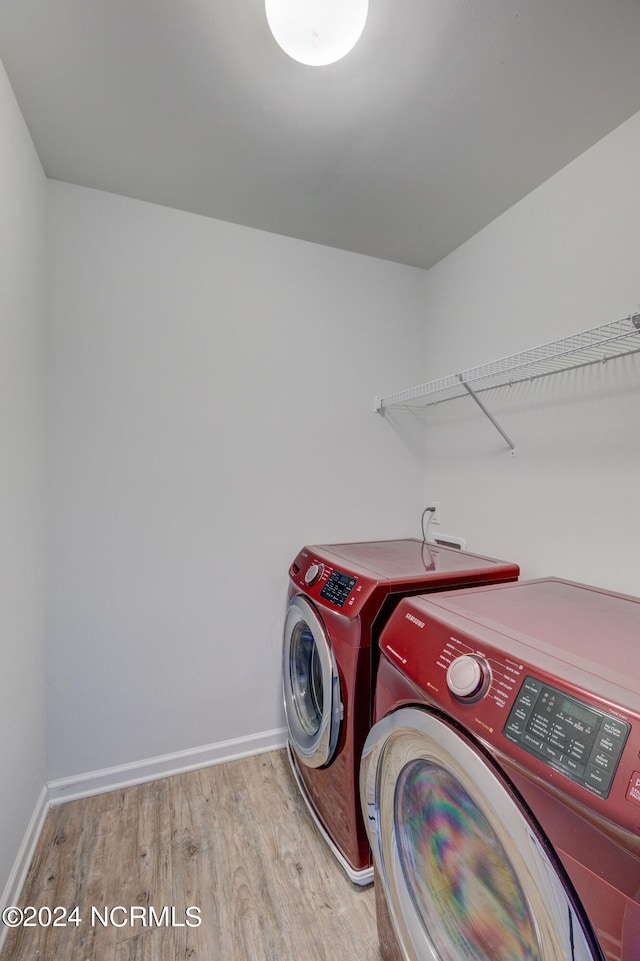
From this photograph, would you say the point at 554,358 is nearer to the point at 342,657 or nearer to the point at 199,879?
the point at 342,657

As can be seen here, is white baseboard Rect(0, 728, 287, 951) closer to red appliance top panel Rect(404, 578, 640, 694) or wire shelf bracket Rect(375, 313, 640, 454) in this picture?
red appliance top panel Rect(404, 578, 640, 694)

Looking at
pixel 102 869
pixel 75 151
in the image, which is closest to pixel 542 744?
pixel 102 869

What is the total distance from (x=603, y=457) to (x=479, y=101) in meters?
1.24

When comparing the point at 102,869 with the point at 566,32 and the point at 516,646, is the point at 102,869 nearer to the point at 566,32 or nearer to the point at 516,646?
the point at 516,646

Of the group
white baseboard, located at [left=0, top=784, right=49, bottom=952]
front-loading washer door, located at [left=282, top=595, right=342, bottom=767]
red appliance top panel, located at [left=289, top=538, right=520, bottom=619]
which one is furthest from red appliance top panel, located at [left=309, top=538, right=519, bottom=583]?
white baseboard, located at [left=0, top=784, right=49, bottom=952]

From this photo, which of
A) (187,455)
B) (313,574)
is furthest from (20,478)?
(313,574)

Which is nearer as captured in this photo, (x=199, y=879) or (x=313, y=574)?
(x=199, y=879)

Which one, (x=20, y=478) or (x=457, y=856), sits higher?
(x=20, y=478)

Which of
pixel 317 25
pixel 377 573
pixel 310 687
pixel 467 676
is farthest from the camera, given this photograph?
pixel 310 687

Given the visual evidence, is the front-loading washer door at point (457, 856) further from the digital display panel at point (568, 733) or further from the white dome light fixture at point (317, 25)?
the white dome light fixture at point (317, 25)

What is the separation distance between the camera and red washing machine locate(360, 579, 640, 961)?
0.58 meters

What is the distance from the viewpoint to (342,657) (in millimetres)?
1344


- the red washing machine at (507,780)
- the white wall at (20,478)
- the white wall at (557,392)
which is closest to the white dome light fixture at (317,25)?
the white wall at (20,478)

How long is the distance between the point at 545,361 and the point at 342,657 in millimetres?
1279
